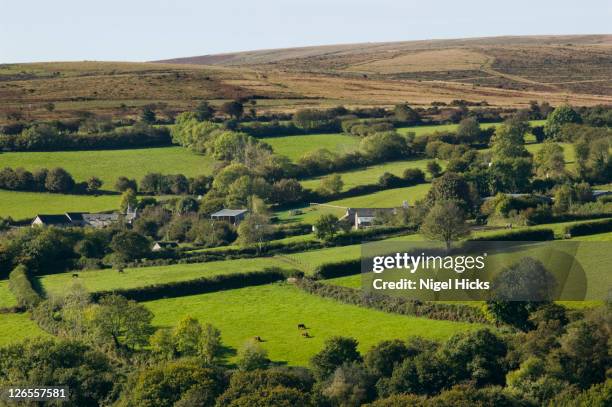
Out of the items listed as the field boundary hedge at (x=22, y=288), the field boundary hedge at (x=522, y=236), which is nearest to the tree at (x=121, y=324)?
the field boundary hedge at (x=22, y=288)

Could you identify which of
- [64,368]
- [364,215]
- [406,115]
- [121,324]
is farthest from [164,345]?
[406,115]

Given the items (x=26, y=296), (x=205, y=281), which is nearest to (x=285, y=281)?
(x=205, y=281)

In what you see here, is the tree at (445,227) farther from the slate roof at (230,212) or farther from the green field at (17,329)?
the green field at (17,329)

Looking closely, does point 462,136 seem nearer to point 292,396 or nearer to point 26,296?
point 26,296

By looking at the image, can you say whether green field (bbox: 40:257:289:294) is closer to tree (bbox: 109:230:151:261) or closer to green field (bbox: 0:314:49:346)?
tree (bbox: 109:230:151:261)

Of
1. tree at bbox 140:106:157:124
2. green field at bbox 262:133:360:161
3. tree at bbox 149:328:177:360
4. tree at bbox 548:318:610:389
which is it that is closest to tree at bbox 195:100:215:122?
tree at bbox 140:106:157:124

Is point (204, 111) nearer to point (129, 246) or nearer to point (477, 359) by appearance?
point (129, 246)
